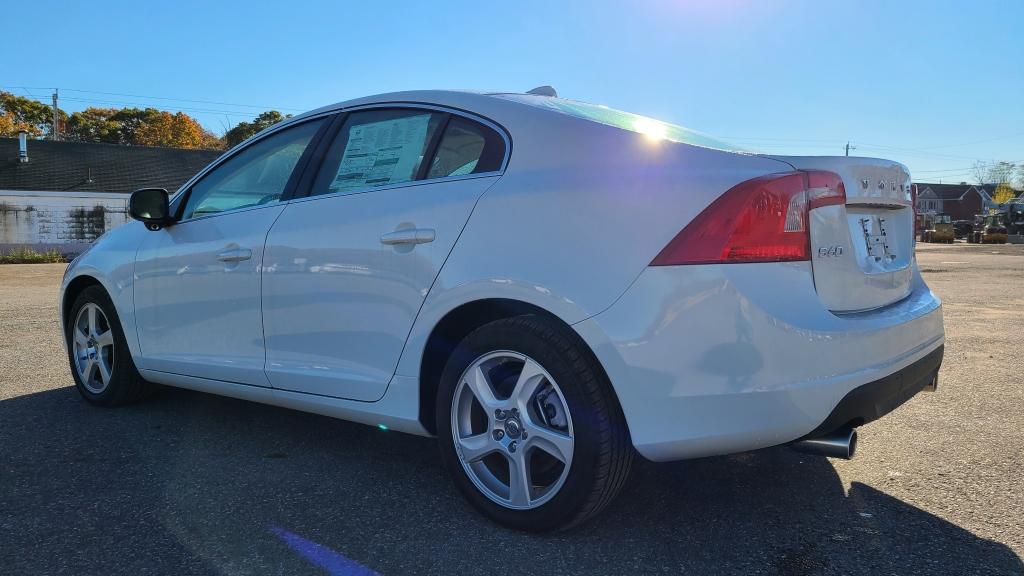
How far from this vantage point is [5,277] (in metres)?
16.7

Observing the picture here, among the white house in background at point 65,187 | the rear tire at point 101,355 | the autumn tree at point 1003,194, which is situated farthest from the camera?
the autumn tree at point 1003,194

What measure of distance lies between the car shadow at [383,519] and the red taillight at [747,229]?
3.15 ft

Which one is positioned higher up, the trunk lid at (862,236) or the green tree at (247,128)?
the green tree at (247,128)

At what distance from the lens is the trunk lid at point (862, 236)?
2.37m

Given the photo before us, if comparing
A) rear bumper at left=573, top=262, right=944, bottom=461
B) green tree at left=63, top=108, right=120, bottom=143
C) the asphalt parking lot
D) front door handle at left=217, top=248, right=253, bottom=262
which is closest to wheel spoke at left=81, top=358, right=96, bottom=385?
the asphalt parking lot

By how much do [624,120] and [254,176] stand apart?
1886 millimetres

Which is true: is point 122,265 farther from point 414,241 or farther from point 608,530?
point 608,530

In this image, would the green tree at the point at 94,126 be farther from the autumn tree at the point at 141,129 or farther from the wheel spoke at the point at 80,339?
the wheel spoke at the point at 80,339

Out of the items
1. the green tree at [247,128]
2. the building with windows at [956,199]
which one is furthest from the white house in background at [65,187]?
the building with windows at [956,199]

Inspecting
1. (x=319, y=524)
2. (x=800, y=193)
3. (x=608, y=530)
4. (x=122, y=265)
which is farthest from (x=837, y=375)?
(x=122, y=265)

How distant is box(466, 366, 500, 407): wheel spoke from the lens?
261 centimetres

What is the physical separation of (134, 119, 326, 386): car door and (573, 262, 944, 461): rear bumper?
1.81m

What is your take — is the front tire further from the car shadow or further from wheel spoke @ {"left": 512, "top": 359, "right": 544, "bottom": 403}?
the car shadow

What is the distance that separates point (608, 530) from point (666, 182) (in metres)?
1.20
